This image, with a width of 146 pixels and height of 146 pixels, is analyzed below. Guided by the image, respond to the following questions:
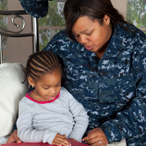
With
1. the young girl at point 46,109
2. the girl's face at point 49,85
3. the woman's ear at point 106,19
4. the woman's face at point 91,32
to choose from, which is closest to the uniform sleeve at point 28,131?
the young girl at point 46,109

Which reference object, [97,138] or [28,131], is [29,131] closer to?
[28,131]

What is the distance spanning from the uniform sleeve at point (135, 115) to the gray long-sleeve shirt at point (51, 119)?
157 millimetres

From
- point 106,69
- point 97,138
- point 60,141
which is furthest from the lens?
point 106,69

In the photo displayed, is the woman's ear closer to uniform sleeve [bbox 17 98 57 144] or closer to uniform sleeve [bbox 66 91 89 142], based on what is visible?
uniform sleeve [bbox 66 91 89 142]

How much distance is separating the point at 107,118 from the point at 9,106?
586 millimetres

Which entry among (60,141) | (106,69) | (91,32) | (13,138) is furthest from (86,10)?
(13,138)

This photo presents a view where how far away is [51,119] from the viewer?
1354 mm

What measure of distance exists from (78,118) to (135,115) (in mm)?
325

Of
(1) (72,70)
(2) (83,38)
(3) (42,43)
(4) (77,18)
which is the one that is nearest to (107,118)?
(1) (72,70)

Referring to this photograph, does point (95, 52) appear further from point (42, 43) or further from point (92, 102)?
point (42, 43)

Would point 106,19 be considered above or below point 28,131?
above

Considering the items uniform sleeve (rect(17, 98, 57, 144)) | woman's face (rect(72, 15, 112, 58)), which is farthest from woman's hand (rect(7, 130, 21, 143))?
woman's face (rect(72, 15, 112, 58))

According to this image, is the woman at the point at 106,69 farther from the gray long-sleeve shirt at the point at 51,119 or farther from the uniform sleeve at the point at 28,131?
the uniform sleeve at the point at 28,131

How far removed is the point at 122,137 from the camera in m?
1.35
